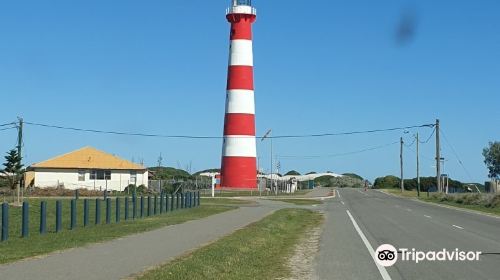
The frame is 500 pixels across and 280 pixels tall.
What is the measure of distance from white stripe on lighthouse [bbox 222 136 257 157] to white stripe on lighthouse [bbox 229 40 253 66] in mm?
6259

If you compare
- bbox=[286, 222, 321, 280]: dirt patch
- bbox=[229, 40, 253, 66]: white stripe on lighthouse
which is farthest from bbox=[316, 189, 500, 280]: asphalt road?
bbox=[229, 40, 253, 66]: white stripe on lighthouse

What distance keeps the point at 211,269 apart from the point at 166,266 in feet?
2.94

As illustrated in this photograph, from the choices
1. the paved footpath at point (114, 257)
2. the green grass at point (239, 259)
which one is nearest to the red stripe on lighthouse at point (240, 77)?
the green grass at point (239, 259)

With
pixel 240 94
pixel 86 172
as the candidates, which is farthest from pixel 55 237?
pixel 86 172

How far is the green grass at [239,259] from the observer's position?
476 inches

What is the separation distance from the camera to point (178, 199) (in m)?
38.3

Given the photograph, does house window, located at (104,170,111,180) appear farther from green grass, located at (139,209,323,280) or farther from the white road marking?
green grass, located at (139,209,323,280)

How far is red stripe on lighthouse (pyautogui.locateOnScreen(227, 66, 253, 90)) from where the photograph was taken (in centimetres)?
5978

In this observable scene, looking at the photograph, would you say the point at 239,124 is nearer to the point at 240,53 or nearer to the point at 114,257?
the point at 240,53

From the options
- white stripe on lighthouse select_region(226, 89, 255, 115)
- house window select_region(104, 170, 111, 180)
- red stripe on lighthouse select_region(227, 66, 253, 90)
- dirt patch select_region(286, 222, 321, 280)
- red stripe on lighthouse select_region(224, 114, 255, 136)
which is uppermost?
red stripe on lighthouse select_region(227, 66, 253, 90)

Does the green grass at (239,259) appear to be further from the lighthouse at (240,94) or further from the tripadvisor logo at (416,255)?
the lighthouse at (240,94)

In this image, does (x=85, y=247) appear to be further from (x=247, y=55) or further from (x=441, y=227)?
(x=247, y=55)

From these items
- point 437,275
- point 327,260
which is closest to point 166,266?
point 327,260

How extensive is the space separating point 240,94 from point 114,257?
45990mm
